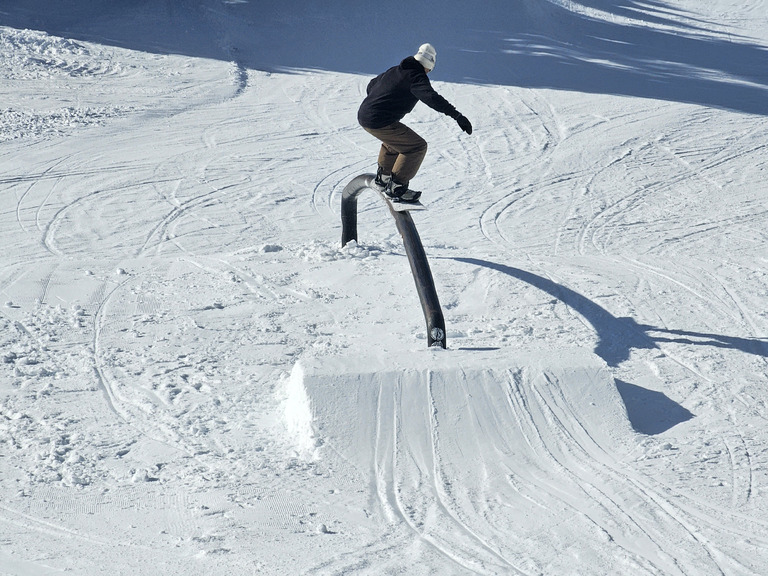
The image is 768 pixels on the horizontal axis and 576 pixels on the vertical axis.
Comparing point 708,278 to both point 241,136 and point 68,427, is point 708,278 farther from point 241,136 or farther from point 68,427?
point 241,136

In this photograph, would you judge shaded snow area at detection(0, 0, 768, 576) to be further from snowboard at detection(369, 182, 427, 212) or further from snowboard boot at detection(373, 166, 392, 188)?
snowboard boot at detection(373, 166, 392, 188)

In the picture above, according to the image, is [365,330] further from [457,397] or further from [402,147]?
[457,397]

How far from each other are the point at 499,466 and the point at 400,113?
2.96 metres

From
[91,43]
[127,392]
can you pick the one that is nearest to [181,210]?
[127,392]

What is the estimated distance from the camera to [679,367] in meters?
6.27

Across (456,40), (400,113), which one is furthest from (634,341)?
(456,40)

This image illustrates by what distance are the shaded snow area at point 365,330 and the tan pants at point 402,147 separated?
3.66 feet

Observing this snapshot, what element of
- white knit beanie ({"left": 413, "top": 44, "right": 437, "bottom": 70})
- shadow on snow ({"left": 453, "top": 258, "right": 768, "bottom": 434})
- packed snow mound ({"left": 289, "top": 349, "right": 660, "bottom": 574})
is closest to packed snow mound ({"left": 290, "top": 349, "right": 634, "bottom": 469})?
packed snow mound ({"left": 289, "top": 349, "right": 660, "bottom": 574})

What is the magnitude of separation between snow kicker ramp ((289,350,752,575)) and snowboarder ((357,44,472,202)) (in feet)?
5.92

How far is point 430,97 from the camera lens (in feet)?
19.0

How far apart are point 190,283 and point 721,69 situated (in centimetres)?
1380

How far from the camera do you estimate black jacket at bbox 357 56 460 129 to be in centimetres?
611

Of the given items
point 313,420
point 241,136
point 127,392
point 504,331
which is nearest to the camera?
point 313,420

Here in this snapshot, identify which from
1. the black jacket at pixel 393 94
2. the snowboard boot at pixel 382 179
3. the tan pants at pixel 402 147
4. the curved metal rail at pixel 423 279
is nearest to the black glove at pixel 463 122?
the black jacket at pixel 393 94
